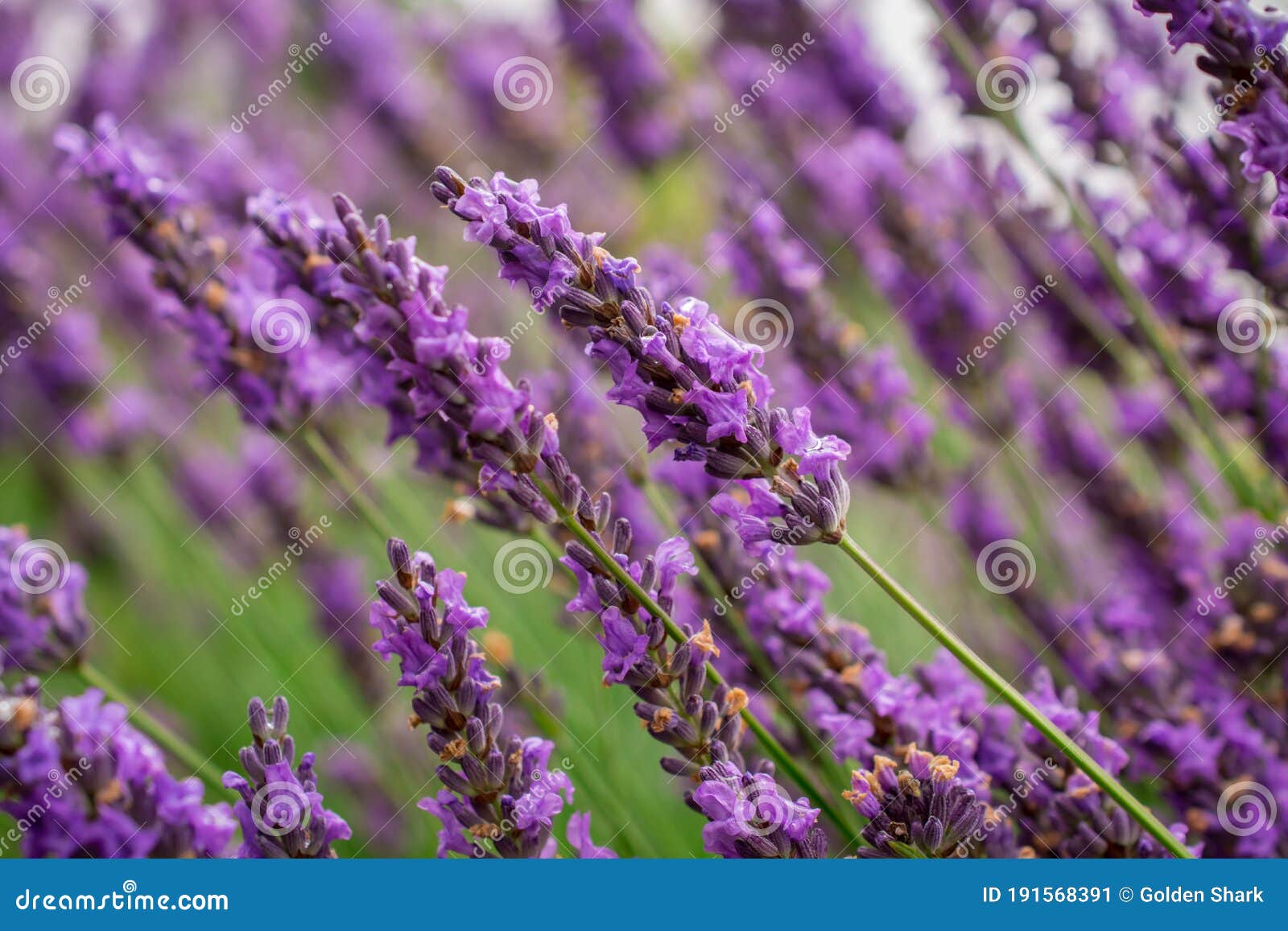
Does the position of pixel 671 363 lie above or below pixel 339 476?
above

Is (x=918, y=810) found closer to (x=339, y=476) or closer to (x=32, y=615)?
(x=339, y=476)

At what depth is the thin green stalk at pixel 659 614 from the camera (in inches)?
50.4

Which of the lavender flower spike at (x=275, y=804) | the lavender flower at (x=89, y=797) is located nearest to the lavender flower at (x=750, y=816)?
the lavender flower spike at (x=275, y=804)

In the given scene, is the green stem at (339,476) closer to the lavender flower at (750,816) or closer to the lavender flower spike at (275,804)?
the lavender flower spike at (275,804)

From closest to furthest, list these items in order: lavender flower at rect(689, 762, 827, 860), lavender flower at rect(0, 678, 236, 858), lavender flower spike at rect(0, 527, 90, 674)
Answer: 1. lavender flower at rect(689, 762, 827, 860)
2. lavender flower at rect(0, 678, 236, 858)
3. lavender flower spike at rect(0, 527, 90, 674)

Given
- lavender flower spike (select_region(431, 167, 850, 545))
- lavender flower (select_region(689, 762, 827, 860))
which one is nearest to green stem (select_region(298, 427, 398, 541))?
lavender flower spike (select_region(431, 167, 850, 545))

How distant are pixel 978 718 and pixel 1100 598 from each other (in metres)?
0.71

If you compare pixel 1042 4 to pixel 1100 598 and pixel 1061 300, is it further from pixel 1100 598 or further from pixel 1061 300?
pixel 1100 598

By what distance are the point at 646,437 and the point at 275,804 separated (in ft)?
2.11

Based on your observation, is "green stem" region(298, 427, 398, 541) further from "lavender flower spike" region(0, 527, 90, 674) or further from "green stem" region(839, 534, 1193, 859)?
"green stem" region(839, 534, 1193, 859)

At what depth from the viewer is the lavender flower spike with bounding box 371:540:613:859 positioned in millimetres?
1286

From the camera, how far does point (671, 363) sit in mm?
1268

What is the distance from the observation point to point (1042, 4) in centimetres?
226

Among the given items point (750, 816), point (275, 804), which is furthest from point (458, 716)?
point (750, 816)
